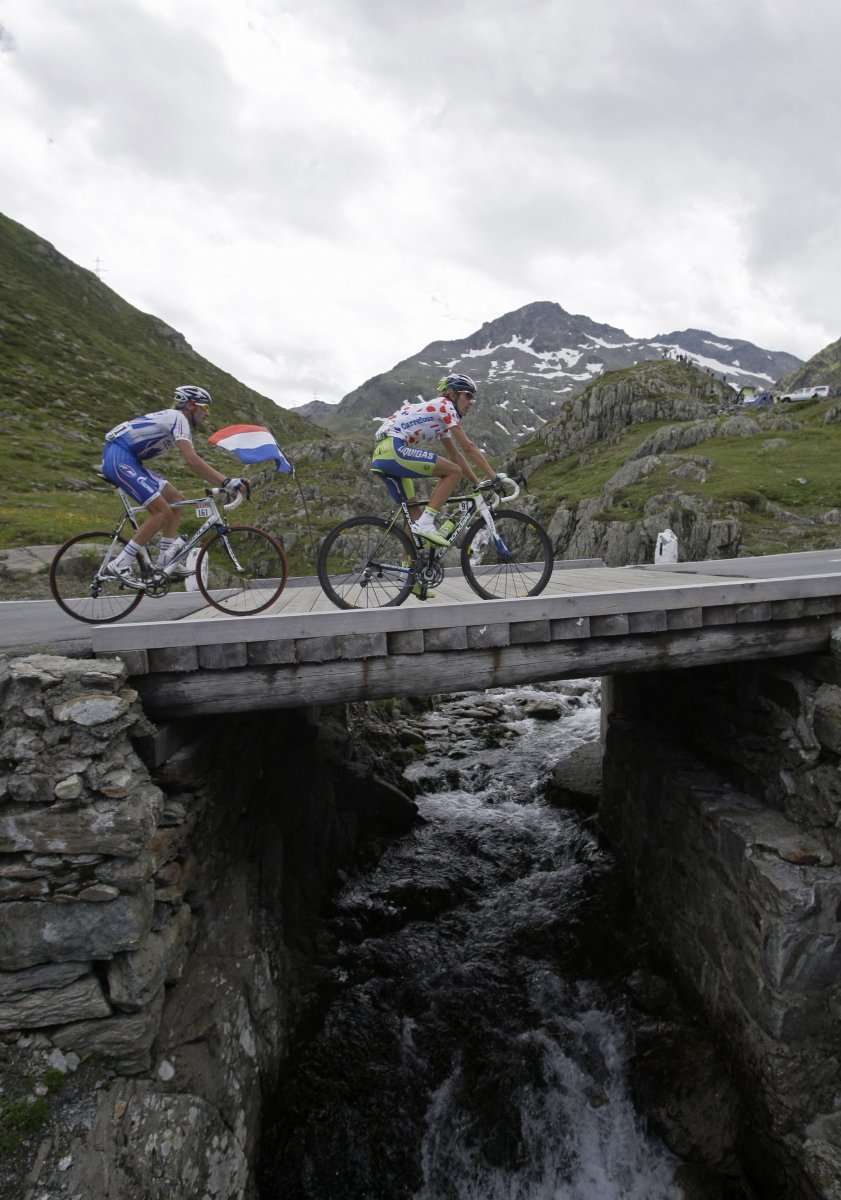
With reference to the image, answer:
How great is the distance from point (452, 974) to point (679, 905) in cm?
347

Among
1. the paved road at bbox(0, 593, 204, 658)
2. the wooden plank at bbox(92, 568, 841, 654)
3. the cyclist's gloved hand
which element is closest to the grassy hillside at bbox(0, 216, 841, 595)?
the cyclist's gloved hand

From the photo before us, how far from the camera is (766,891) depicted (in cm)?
666

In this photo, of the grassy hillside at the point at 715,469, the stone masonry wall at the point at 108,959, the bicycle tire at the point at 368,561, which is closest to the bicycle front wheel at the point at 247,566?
the bicycle tire at the point at 368,561

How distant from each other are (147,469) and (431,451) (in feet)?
10.8

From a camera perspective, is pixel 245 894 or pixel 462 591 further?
pixel 462 591

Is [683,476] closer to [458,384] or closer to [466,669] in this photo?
[458,384]

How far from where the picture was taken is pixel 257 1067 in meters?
6.66

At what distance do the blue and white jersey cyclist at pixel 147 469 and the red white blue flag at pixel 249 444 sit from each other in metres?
0.33

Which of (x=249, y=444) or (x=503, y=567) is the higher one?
(x=249, y=444)

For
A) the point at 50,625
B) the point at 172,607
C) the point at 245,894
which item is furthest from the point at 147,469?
the point at 245,894

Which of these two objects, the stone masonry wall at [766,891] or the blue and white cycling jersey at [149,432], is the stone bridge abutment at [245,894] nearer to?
the stone masonry wall at [766,891]

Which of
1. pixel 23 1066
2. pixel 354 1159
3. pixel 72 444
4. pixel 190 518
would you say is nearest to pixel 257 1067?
pixel 354 1159

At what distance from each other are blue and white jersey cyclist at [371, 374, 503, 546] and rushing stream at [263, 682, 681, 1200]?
6.54m

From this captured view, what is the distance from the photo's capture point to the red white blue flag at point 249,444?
6.70 meters
